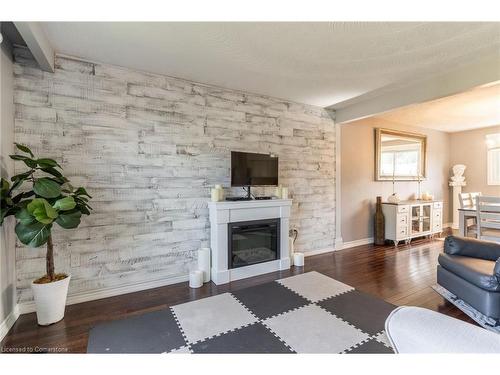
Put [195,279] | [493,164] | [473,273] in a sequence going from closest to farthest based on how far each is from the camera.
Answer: [473,273], [195,279], [493,164]

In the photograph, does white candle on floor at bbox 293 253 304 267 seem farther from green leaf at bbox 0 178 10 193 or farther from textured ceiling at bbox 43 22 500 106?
green leaf at bbox 0 178 10 193

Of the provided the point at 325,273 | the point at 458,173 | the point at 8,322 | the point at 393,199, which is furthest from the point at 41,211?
the point at 458,173

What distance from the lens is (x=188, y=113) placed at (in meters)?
2.93

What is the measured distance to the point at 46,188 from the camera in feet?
6.13

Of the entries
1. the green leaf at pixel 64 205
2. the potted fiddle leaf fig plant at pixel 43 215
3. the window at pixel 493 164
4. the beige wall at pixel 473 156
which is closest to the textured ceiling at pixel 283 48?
the potted fiddle leaf fig plant at pixel 43 215

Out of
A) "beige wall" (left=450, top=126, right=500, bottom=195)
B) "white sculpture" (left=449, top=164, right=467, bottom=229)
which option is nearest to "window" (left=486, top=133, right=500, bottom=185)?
"beige wall" (left=450, top=126, right=500, bottom=195)

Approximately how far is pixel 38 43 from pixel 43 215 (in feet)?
4.40

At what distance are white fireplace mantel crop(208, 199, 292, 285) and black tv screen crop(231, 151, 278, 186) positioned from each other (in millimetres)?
275

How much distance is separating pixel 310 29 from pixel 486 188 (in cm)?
633

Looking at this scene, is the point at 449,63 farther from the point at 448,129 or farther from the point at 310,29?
the point at 448,129

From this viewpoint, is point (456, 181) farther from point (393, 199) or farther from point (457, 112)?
point (393, 199)
